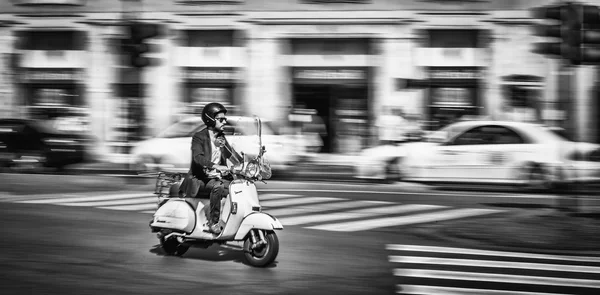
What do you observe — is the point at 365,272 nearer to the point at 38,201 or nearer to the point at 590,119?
the point at 38,201

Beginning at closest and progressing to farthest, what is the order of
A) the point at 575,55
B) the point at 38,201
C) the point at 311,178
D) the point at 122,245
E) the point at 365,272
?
1. the point at 365,272
2. the point at 122,245
3. the point at 575,55
4. the point at 38,201
5. the point at 311,178

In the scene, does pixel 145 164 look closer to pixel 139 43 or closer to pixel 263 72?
pixel 139 43

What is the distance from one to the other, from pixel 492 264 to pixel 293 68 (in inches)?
741

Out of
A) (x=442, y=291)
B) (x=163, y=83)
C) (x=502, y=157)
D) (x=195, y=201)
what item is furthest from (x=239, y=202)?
(x=163, y=83)

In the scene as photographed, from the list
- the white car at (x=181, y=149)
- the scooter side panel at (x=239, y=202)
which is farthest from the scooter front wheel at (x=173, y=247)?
the white car at (x=181, y=149)

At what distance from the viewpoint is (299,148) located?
2447 centimetres

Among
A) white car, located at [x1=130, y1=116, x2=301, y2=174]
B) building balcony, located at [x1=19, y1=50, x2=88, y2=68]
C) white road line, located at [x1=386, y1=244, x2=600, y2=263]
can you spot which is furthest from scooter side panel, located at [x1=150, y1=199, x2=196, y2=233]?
building balcony, located at [x1=19, y1=50, x2=88, y2=68]

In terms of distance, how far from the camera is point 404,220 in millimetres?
13461

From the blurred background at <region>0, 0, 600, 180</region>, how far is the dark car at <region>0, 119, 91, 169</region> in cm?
217

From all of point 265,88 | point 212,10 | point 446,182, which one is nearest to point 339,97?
point 265,88

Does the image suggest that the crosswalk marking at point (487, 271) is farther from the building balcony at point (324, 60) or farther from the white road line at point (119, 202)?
the building balcony at point (324, 60)

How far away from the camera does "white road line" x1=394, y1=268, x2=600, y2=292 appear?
8617 millimetres

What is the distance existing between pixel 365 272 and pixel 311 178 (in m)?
13.0

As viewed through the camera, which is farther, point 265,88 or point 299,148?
point 265,88
